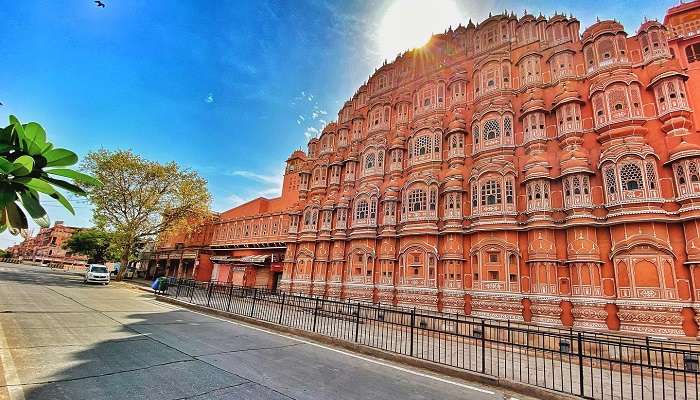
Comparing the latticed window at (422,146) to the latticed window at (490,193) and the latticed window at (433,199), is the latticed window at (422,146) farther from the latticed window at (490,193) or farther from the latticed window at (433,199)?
the latticed window at (490,193)

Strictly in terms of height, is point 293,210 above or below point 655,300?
above

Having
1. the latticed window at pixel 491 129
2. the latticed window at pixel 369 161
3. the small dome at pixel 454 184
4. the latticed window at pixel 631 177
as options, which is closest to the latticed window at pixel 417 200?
the small dome at pixel 454 184

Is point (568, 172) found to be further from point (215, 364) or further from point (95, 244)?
point (95, 244)

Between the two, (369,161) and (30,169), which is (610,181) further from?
(30,169)

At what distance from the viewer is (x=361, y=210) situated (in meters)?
23.0

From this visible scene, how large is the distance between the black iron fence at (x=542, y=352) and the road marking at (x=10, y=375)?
726cm

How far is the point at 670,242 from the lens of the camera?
12930 mm

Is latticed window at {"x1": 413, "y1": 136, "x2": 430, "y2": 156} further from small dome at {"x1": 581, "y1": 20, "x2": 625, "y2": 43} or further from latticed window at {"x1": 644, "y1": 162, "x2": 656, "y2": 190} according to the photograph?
latticed window at {"x1": 644, "y1": 162, "x2": 656, "y2": 190}

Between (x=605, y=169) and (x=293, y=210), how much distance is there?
70.9 ft

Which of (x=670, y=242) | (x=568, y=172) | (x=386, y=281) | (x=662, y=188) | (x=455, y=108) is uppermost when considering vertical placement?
(x=455, y=108)

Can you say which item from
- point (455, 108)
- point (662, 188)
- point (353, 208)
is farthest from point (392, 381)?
point (455, 108)

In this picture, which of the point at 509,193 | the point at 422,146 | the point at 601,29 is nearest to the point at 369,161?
the point at 422,146

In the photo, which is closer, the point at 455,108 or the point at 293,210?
the point at 455,108

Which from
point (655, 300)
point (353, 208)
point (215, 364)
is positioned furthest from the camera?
point (353, 208)
